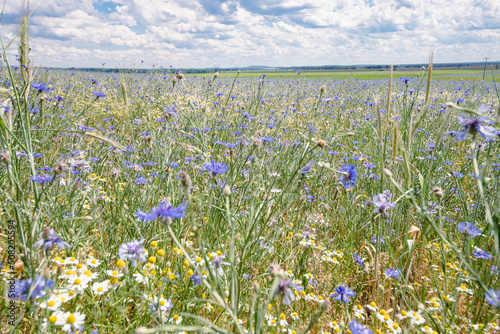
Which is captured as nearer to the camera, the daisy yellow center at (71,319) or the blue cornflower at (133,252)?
the daisy yellow center at (71,319)

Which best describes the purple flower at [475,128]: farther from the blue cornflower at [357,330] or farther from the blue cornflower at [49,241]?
the blue cornflower at [49,241]

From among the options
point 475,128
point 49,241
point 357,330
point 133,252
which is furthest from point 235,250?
point 475,128

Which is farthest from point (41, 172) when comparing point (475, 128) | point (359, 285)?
point (475, 128)

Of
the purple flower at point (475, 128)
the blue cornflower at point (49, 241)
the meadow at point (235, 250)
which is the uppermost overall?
the purple flower at point (475, 128)

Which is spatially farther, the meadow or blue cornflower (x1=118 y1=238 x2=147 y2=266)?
blue cornflower (x1=118 y1=238 x2=147 y2=266)

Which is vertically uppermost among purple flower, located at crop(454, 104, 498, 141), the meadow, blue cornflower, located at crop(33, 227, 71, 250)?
purple flower, located at crop(454, 104, 498, 141)

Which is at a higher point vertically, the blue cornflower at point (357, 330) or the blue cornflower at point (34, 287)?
the blue cornflower at point (34, 287)

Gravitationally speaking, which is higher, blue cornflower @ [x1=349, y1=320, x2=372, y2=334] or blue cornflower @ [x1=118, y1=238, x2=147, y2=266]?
blue cornflower @ [x1=118, y1=238, x2=147, y2=266]

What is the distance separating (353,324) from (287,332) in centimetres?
43

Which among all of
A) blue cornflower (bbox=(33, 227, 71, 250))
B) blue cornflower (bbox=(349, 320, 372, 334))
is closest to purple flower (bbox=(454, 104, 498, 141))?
blue cornflower (bbox=(349, 320, 372, 334))

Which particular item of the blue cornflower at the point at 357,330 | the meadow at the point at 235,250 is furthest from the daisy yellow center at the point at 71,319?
the blue cornflower at the point at 357,330

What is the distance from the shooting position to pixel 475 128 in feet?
3.02

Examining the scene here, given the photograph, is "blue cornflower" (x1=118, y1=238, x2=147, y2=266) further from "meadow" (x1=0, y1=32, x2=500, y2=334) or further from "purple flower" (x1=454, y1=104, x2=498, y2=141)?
"purple flower" (x1=454, y1=104, x2=498, y2=141)

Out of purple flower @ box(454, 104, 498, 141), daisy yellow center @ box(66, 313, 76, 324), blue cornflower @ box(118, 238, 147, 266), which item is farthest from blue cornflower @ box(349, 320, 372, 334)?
daisy yellow center @ box(66, 313, 76, 324)
